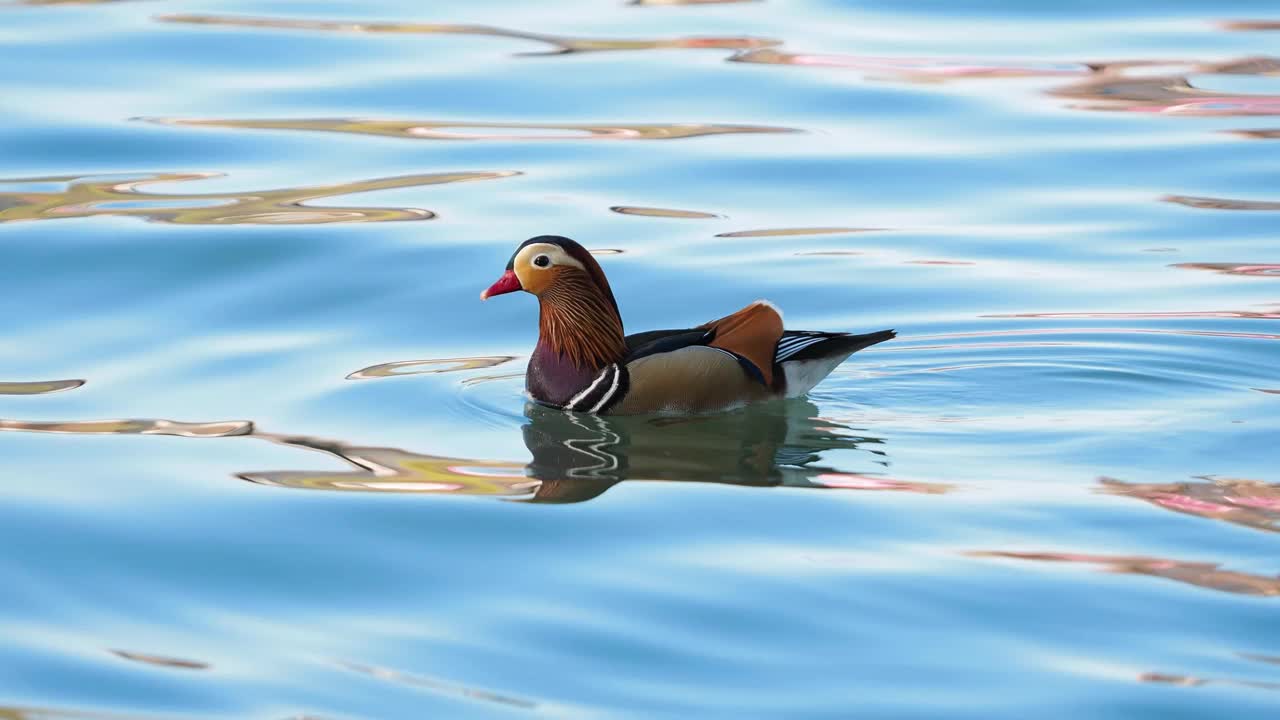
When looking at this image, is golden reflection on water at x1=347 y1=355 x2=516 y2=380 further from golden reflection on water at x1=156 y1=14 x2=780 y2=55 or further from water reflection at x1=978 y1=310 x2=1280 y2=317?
golden reflection on water at x1=156 y1=14 x2=780 y2=55

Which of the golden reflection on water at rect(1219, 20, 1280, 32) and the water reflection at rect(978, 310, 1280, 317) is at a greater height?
the golden reflection on water at rect(1219, 20, 1280, 32)

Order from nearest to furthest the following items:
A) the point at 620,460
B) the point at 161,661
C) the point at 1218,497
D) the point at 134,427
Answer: the point at 161,661 < the point at 1218,497 < the point at 620,460 < the point at 134,427

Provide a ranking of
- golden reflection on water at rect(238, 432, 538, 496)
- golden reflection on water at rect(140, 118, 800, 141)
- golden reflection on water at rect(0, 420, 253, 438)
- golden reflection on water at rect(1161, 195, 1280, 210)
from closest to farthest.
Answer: golden reflection on water at rect(238, 432, 538, 496) < golden reflection on water at rect(0, 420, 253, 438) < golden reflection on water at rect(1161, 195, 1280, 210) < golden reflection on water at rect(140, 118, 800, 141)

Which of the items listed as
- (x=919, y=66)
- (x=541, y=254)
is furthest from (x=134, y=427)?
(x=919, y=66)

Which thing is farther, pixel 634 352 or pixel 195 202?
pixel 195 202

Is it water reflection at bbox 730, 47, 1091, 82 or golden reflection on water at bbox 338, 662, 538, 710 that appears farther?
water reflection at bbox 730, 47, 1091, 82

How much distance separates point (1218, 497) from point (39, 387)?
210 inches

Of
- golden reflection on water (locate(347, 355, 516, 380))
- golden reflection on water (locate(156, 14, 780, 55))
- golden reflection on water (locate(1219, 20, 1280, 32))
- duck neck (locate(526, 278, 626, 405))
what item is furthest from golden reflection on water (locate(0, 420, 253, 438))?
golden reflection on water (locate(1219, 20, 1280, 32))

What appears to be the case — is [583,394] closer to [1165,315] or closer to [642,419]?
[642,419]

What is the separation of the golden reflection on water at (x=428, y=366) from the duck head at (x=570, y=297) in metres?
0.88

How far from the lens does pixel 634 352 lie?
8.55 m

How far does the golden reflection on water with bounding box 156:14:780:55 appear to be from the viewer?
17.7 metres

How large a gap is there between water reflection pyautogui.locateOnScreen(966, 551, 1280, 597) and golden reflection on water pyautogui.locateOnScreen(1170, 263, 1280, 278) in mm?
4768

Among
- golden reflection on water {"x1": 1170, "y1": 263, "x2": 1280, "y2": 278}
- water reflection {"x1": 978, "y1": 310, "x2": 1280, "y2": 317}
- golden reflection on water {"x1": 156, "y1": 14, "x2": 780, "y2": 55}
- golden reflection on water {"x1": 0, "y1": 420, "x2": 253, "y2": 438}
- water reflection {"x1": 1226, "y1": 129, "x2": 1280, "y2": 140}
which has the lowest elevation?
golden reflection on water {"x1": 0, "y1": 420, "x2": 253, "y2": 438}
